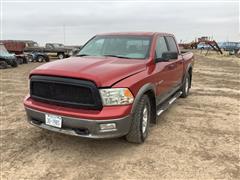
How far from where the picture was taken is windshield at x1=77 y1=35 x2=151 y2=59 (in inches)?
212

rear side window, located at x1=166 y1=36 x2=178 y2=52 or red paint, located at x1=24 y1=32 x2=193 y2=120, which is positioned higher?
rear side window, located at x1=166 y1=36 x2=178 y2=52

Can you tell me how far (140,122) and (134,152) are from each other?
458 mm

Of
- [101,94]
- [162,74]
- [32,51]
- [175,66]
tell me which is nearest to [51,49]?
[32,51]

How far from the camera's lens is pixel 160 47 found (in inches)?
233

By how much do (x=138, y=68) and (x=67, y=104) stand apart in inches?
49.4

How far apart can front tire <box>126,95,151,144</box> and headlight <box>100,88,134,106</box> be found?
0.33 metres

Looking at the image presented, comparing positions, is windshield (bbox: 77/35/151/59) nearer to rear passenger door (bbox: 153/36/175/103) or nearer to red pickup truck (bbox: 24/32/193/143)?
red pickup truck (bbox: 24/32/193/143)

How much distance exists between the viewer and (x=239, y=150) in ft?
15.2

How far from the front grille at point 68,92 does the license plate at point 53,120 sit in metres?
0.20

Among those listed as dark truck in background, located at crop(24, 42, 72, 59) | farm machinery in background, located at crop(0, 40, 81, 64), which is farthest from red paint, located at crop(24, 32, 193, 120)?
dark truck in background, located at crop(24, 42, 72, 59)

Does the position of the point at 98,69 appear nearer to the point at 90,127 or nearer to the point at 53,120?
the point at 90,127

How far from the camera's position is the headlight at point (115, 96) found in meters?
4.03

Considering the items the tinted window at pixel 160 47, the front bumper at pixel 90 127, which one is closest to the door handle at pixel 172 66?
the tinted window at pixel 160 47

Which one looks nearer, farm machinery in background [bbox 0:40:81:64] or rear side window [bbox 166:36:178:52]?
rear side window [bbox 166:36:178:52]
